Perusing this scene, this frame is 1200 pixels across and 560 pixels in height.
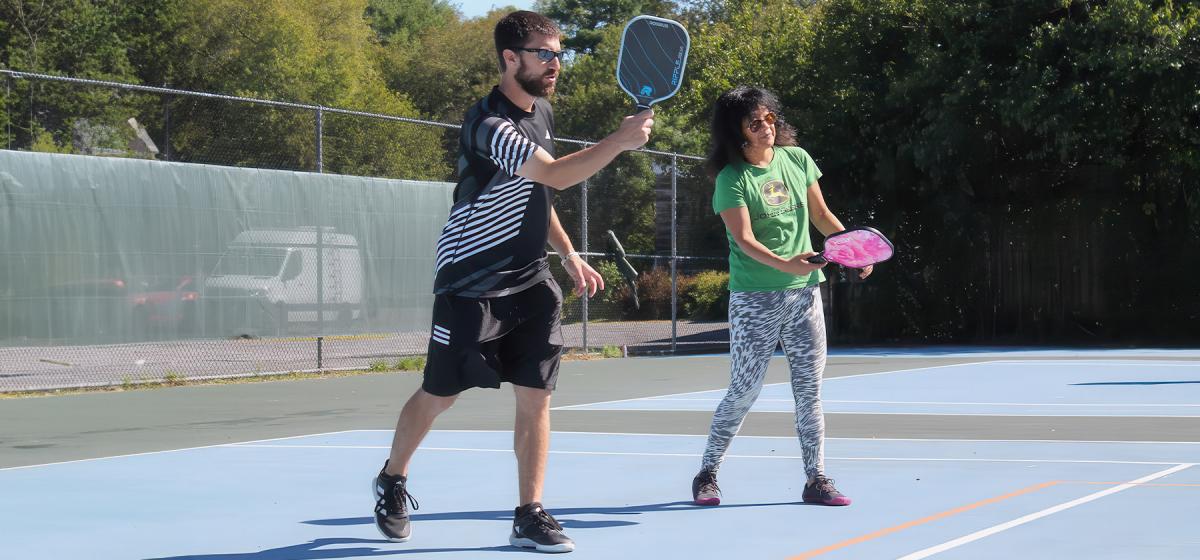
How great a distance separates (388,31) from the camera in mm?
65750

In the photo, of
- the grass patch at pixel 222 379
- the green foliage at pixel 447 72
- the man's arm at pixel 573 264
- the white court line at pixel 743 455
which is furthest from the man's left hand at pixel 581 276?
the green foliage at pixel 447 72

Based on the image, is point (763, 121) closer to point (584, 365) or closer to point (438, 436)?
point (438, 436)

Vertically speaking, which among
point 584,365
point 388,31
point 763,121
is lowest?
point 584,365

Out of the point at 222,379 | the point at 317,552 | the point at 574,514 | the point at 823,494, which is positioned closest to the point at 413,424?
the point at 317,552

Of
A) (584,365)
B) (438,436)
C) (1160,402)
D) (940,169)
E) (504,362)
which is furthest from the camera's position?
(940,169)

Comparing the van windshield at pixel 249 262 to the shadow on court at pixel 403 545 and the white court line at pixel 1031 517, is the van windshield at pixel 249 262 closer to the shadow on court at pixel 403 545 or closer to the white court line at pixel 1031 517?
the shadow on court at pixel 403 545

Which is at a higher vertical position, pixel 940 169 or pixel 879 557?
pixel 940 169

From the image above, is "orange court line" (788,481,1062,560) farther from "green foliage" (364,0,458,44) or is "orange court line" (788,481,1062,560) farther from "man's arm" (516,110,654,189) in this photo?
"green foliage" (364,0,458,44)

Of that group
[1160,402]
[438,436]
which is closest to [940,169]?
[1160,402]

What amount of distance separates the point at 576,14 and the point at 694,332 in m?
42.6

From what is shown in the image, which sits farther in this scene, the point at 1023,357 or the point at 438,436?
the point at 1023,357

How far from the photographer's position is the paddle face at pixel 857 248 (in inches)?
226

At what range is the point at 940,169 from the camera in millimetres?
20500

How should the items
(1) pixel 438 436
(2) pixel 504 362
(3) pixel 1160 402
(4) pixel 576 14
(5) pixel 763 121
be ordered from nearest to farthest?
(2) pixel 504 362
(5) pixel 763 121
(1) pixel 438 436
(3) pixel 1160 402
(4) pixel 576 14
